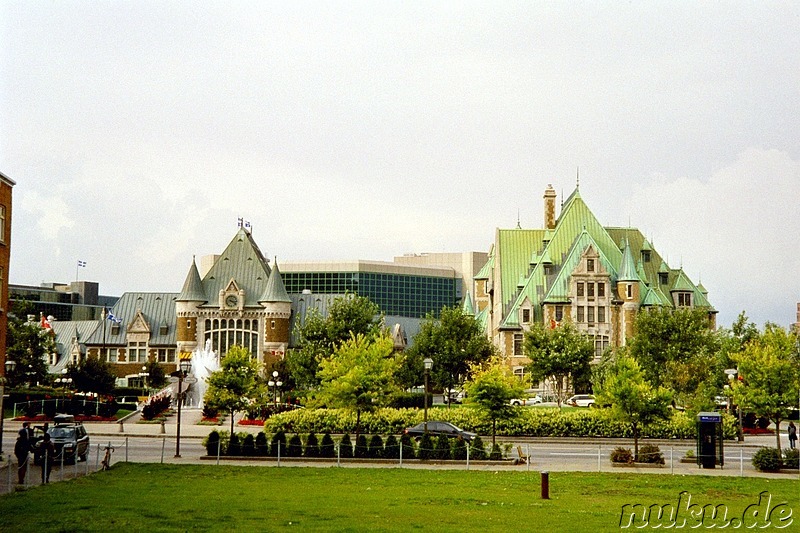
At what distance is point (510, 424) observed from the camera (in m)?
59.7

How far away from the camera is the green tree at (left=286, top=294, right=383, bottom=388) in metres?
83.9

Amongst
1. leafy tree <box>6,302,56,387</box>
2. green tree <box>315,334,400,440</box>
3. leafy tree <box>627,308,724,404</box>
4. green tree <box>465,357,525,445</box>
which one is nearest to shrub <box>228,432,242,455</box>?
green tree <box>315,334,400,440</box>

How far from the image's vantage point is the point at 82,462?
42938 millimetres

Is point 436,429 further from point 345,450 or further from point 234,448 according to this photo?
point 234,448

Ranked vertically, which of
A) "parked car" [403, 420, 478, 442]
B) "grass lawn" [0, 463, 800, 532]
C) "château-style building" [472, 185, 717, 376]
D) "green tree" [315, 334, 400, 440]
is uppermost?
"château-style building" [472, 185, 717, 376]

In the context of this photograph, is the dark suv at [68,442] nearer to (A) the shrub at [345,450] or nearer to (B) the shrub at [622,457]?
(A) the shrub at [345,450]

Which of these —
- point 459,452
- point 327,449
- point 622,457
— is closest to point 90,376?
point 327,449

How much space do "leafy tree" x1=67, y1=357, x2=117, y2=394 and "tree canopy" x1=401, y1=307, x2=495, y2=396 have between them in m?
23.8

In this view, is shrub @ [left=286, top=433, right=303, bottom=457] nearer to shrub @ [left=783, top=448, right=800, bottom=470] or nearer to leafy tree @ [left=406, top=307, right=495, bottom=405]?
shrub @ [left=783, top=448, right=800, bottom=470]

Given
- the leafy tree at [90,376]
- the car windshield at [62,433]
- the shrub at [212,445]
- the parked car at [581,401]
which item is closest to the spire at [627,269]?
the parked car at [581,401]

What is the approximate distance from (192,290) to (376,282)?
195 feet

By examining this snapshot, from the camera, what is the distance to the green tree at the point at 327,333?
8388cm

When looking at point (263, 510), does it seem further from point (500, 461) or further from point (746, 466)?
point (746, 466)

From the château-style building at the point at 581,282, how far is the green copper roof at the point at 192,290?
3053 cm
